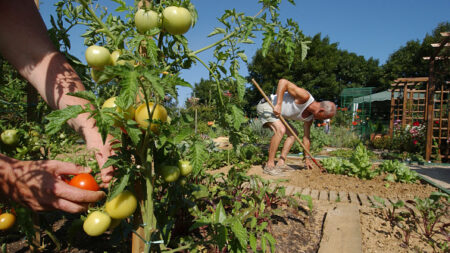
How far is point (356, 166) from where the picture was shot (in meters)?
3.88

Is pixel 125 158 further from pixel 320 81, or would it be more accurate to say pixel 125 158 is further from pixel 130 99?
pixel 320 81

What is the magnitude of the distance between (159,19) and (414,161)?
25.4 ft

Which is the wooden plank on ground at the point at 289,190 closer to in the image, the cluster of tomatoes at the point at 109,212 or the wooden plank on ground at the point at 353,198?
A: the wooden plank on ground at the point at 353,198

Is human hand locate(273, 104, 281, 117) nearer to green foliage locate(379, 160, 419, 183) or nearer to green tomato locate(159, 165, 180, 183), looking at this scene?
green foliage locate(379, 160, 419, 183)

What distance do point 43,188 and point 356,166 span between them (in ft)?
13.3

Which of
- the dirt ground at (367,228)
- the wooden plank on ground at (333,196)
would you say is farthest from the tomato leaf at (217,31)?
the wooden plank on ground at (333,196)

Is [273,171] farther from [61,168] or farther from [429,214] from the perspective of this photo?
[61,168]

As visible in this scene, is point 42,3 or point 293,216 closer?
point 42,3

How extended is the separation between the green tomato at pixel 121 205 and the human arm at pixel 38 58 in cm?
34

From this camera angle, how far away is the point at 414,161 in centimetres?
644

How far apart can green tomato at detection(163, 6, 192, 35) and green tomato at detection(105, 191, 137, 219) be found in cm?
60

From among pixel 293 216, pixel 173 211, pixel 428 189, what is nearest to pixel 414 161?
pixel 428 189

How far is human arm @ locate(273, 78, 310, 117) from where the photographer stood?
424cm

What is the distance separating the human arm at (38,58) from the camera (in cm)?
111
